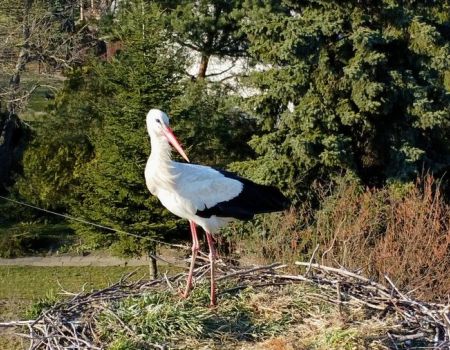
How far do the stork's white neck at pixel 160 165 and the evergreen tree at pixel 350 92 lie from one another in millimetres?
6298

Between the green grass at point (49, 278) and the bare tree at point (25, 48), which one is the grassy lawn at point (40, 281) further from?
the bare tree at point (25, 48)

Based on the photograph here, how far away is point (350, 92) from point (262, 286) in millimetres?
6677

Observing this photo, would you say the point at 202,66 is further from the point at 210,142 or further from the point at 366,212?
the point at 366,212

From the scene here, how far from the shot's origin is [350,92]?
1233 centimetres

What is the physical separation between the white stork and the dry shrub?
3236 mm

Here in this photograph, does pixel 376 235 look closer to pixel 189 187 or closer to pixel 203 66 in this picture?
pixel 189 187

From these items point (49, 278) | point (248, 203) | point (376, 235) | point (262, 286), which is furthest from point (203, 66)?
point (262, 286)

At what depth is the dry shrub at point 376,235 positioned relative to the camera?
32.8ft

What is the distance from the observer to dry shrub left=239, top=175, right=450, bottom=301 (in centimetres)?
1000

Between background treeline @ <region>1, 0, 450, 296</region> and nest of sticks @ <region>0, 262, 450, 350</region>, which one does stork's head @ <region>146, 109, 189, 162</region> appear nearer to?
nest of sticks @ <region>0, 262, 450, 350</region>

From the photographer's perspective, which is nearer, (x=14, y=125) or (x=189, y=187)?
(x=189, y=187)

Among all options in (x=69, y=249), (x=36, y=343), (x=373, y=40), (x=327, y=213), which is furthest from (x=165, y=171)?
(x=69, y=249)

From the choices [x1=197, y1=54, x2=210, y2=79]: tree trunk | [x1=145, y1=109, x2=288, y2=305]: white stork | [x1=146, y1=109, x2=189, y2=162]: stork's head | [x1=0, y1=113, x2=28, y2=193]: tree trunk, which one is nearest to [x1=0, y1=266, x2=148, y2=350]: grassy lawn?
[x1=197, y1=54, x2=210, y2=79]: tree trunk

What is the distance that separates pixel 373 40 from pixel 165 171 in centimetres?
680
